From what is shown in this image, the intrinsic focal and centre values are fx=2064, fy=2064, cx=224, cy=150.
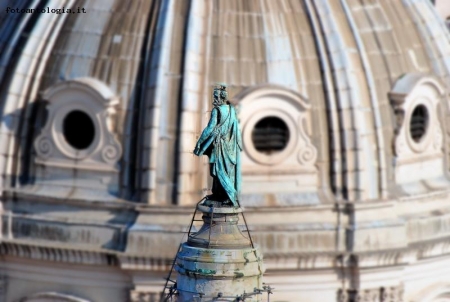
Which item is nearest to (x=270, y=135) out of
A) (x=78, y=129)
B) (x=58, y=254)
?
(x=78, y=129)

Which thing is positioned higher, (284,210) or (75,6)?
(75,6)

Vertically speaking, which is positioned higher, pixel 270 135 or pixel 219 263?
pixel 270 135

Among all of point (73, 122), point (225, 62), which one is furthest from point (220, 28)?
point (73, 122)

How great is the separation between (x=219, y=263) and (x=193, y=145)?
59.7 feet

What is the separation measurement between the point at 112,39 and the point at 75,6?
1568 mm

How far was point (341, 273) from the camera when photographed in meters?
Result: 45.7

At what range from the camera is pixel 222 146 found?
27.8 m

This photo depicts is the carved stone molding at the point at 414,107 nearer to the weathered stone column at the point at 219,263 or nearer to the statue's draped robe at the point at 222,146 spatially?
the statue's draped robe at the point at 222,146

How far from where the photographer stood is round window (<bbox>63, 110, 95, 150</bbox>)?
152 feet

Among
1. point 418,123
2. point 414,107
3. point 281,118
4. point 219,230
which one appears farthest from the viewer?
point 418,123

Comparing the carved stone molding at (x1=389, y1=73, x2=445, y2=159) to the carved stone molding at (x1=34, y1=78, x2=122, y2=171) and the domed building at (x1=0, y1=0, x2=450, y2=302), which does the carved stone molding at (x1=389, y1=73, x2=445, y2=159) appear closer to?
the domed building at (x1=0, y1=0, x2=450, y2=302)

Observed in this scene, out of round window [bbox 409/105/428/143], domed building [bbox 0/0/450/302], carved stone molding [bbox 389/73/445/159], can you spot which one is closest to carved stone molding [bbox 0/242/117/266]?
domed building [bbox 0/0/450/302]

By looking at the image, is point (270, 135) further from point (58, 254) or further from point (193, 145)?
point (58, 254)

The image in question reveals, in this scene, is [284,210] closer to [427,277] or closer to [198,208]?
[427,277]
